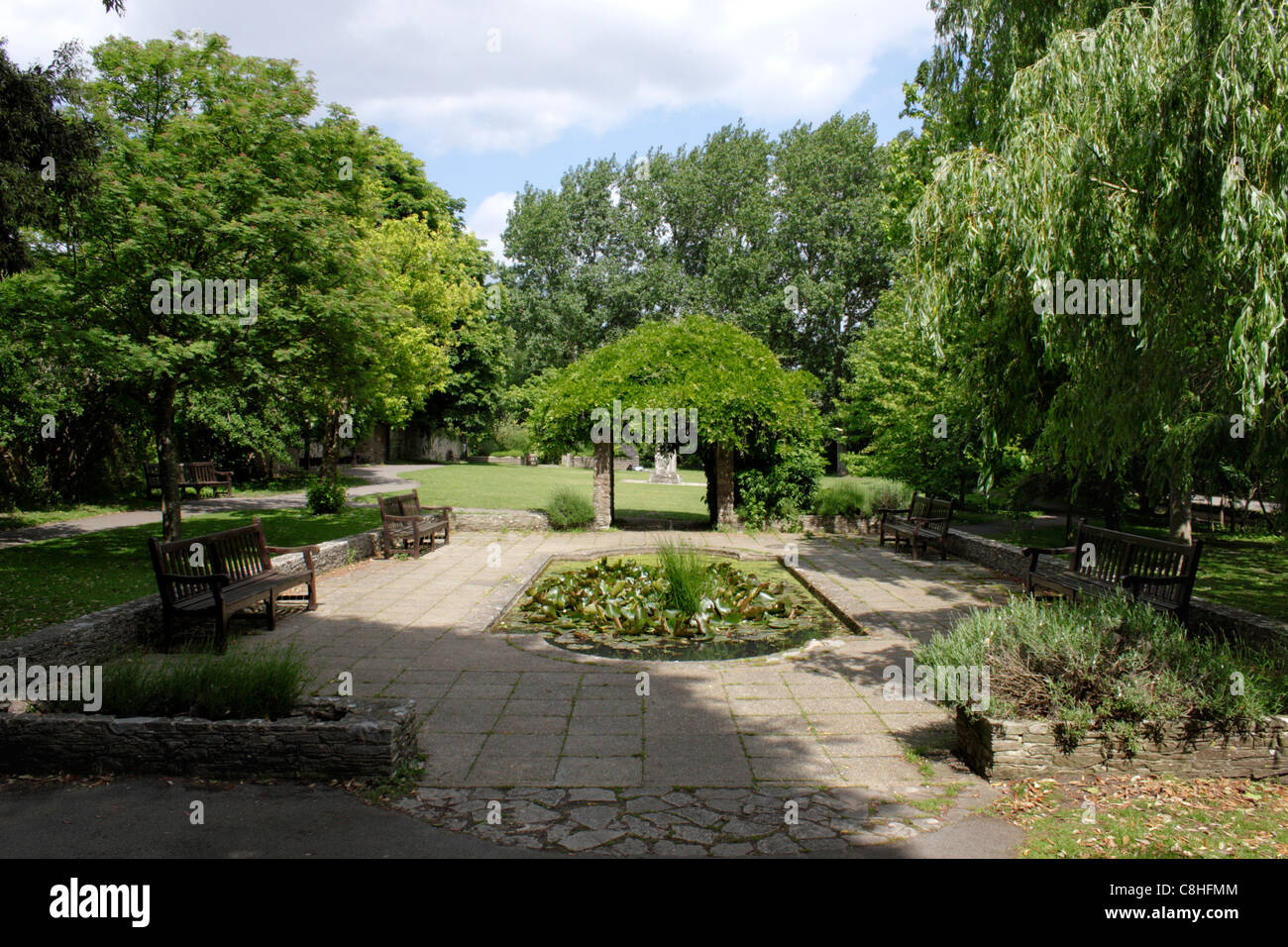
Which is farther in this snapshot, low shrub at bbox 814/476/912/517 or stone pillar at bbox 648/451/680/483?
stone pillar at bbox 648/451/680/483

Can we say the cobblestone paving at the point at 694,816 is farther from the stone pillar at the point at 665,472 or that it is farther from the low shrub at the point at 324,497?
the stone pillar at the point at 665,472

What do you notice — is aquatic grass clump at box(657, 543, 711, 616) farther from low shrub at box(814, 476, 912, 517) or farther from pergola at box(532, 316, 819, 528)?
low shrub at box(814, 476, 912, 517)

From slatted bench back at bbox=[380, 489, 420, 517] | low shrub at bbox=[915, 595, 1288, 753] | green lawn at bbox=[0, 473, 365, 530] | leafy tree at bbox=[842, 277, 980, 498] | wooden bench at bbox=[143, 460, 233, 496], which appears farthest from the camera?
wooden bench at bbox=[143, 460, 233, 496]

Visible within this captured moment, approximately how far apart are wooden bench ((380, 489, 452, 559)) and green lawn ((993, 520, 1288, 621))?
1022 cm

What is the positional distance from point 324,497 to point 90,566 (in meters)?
7.02

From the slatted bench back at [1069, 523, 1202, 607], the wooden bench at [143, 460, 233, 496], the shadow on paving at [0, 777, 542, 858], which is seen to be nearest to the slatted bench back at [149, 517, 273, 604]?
the shadow on paving at [0, 777, 542, 858]

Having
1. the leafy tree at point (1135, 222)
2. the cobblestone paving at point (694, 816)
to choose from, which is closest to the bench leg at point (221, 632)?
the cobblestone paving at point (694, 816)


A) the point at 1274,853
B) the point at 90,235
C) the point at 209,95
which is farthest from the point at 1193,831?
the point at 209,95

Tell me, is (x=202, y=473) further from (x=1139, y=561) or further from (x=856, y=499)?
(x=1139, y=561)

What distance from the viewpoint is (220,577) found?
717 centimetres

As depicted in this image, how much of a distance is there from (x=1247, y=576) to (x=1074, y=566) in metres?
5.34

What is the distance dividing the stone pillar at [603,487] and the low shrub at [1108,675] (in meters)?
11.9

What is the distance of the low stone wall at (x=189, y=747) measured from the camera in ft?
14.5

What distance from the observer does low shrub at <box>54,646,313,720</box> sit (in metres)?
4.70
